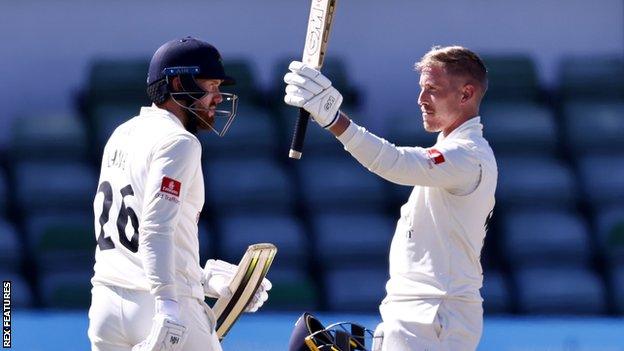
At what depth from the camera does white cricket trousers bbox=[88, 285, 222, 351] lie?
4.34m

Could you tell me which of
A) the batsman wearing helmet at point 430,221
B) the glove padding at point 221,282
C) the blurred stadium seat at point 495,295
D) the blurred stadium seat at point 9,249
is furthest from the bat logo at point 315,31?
the blurred stadium seat at point 9,249

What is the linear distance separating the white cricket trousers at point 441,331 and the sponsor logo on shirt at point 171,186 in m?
0.74

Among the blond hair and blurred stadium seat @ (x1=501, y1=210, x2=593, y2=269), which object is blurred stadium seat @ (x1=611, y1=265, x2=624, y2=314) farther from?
the blond hair

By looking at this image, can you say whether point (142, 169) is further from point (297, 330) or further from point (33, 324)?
point (33, 324)

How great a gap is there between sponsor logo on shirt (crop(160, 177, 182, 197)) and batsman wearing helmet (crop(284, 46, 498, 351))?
0.40 metres

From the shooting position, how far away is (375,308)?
8.05 metres

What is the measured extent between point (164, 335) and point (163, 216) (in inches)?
11.8

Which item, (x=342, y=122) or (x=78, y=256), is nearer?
(x=342, y=122)

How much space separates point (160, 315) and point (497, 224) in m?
4.31

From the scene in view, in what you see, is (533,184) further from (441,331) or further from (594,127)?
(441,331)

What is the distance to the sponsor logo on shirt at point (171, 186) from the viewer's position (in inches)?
168

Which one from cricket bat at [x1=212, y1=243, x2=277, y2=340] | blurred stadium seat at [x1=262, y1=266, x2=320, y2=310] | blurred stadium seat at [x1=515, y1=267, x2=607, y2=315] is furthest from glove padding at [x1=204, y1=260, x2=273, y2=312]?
blurred stadium seat at [x1=515, y1=267, x2=607, y2=315]

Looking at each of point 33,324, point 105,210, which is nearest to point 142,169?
point 105,210

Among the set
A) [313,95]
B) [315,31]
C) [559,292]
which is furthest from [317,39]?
[559,292]
